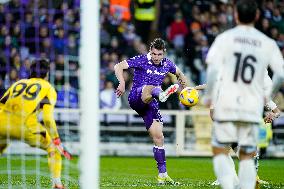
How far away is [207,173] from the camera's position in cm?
1466

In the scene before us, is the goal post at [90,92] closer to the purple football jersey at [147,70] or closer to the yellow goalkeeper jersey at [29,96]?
the yellow goalkeeper jersey at [29,96]

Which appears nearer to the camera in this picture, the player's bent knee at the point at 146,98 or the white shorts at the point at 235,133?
the white shorts at the point at 235,133

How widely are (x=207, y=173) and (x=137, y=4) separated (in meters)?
7.32

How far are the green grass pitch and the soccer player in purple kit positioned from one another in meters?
0.49

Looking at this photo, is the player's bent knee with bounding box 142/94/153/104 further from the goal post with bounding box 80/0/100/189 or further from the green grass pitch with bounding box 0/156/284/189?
the goal post with bounding box 80/0/100/189

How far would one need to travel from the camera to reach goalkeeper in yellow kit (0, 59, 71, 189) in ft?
33.7

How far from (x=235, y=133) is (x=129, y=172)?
6.66m

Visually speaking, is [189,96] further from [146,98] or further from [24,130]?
[24,130]

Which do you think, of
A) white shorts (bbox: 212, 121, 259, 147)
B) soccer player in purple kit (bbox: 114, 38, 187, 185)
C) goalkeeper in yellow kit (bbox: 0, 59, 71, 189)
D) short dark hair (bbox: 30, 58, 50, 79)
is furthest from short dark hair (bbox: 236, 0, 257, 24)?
soccer player in purple kit (bbox: 114, 38, 187, 185)

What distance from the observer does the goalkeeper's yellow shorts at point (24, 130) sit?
1041cm

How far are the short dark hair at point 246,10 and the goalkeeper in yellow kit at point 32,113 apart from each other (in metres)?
3.02

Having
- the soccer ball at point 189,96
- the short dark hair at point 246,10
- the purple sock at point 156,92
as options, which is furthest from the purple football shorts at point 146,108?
the short dark hair at point 246,10

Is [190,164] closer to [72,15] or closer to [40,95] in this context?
[72,15]

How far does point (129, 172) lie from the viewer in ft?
48.1
